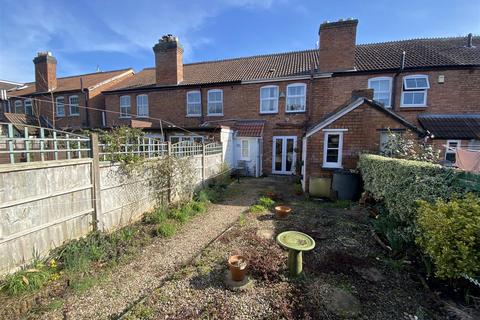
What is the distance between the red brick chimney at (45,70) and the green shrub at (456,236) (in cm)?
2577

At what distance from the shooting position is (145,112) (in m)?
17.4

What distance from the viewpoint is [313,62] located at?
49.8 feet

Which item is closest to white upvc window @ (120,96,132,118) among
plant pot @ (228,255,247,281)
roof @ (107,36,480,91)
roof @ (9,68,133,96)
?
roof @ (107,36,480,91)

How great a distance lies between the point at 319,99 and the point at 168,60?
36.8 ft

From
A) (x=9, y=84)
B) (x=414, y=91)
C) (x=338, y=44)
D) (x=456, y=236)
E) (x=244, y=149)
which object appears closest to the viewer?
(x=456, y=236)

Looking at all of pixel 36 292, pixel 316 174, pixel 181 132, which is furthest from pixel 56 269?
pixel 181 132

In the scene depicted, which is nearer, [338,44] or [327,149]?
[327,149]

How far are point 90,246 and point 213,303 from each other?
2.93 meters

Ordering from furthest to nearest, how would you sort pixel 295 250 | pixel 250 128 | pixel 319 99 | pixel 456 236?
1. pixel 250 128
2. pixel 319 99
3. pixel 295 250
4. pixel 456 236

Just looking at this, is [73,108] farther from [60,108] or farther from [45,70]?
[45,70]

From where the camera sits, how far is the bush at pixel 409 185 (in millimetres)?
3660

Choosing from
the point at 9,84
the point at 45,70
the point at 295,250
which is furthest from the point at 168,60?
the point at 9,84

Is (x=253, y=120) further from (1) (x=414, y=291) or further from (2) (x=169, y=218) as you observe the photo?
(1) (x=414, y=291)

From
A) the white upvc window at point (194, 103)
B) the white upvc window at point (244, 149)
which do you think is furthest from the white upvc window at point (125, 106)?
the white upvc window at point (244, 149)
